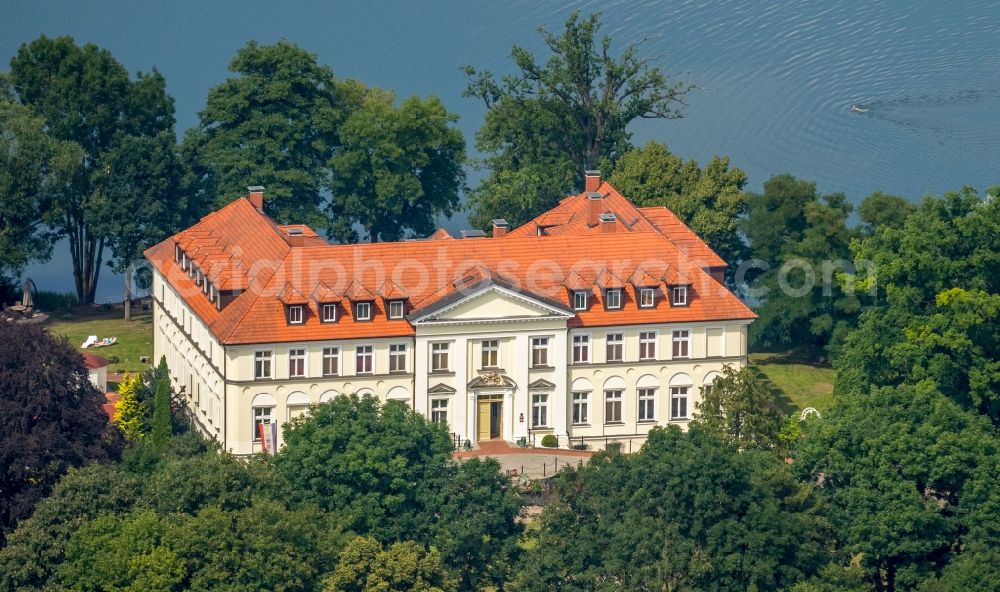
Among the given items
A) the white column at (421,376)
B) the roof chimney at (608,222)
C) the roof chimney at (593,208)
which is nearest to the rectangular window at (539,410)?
the white column at (421,376)

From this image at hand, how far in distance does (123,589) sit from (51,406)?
13.3 m

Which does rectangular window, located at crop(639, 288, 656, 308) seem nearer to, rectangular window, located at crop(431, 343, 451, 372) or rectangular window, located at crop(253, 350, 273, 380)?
rectangular window, located at crop(431, 343, 451, 372)

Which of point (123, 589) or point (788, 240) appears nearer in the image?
point (123, 589)

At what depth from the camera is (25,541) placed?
9331 cm

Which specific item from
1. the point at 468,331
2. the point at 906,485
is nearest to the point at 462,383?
the point at 468,331

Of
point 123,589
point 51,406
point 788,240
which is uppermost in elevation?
point 788,240

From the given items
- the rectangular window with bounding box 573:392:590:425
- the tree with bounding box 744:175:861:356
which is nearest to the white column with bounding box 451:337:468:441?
the rectangular window with bounding box 573:392:590:425

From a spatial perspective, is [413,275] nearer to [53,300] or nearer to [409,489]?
[409,489]

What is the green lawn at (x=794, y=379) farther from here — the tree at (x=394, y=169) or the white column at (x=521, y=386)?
the tree at (x=394, y=169)

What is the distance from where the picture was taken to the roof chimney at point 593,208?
121 meters

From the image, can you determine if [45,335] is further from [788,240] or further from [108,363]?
[788,240]

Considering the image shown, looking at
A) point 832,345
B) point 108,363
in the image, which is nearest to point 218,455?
point 108,363

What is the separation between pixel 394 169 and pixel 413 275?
78.8 feet

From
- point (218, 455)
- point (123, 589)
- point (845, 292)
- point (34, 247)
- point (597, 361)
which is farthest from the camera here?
point (34, 247)
